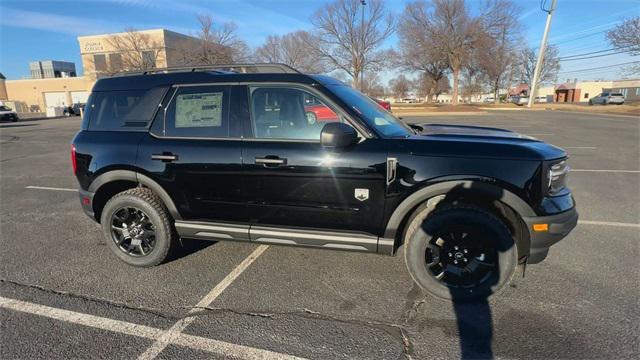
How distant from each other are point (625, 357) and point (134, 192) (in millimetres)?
4164

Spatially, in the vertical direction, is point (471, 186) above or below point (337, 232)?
above

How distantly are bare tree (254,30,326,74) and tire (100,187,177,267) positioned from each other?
3967cm

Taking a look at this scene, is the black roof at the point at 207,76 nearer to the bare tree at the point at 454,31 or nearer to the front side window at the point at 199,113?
the front side window at the point at 199,113

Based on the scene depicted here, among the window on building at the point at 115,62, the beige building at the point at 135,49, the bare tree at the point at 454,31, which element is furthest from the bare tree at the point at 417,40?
the window on building at the point at 115,62

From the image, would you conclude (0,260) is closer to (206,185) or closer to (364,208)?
(206,185)

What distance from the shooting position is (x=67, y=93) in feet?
223

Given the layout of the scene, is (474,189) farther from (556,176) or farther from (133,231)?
(133,231)

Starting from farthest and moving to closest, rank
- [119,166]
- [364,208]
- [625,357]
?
1. [119,166]
2. [364,208]
3. [625,357]

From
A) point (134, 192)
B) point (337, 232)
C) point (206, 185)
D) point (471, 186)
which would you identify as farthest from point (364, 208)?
point (134, 192)

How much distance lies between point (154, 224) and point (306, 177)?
1666 millimetres

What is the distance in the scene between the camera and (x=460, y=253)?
3059 mm

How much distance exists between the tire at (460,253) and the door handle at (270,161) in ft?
4.11

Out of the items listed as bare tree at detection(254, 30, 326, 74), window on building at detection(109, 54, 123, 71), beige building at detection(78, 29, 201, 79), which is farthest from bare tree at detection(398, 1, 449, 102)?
window on building at detection(109, 54, 123, 71)

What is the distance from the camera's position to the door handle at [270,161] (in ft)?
10.3
